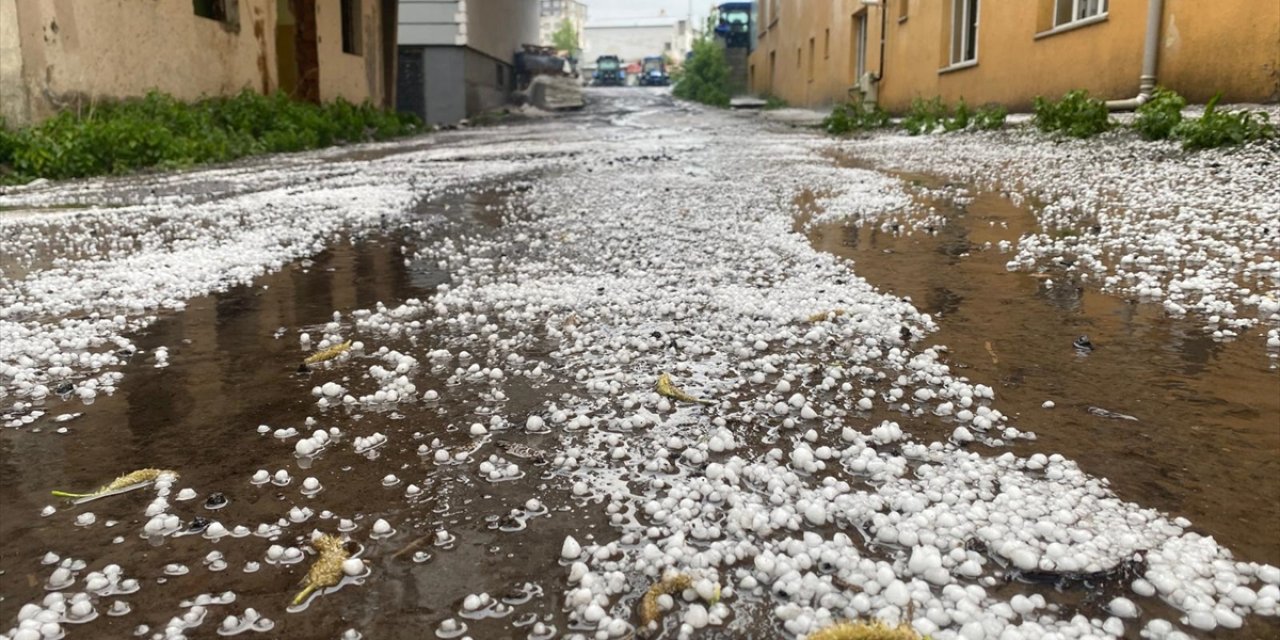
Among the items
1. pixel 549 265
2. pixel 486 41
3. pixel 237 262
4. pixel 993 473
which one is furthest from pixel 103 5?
pixel 486 41

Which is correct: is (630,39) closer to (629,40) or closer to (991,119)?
(629,40)

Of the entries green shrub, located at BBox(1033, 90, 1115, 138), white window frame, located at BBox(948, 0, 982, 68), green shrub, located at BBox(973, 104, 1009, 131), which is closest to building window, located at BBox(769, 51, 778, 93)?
white window frame, located at BBox(948, 0, 982, 68)

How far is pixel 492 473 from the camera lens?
4.29 ft

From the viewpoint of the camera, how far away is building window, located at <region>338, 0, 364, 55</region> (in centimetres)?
1312

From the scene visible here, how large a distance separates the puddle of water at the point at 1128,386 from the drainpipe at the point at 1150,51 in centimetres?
459

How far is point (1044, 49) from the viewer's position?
7.84m

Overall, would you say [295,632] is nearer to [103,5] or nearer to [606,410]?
[606,410]

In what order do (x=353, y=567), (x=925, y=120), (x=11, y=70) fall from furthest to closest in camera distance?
(x=925, y=120) < (x=11, y=70) < (x=353, y=567)

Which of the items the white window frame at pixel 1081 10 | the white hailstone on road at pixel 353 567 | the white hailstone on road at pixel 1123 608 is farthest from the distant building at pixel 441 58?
the white hailstone on road at pixel 1123 608

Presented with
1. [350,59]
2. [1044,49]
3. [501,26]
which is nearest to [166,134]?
[350,59]

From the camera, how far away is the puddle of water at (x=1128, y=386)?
3.82 ft

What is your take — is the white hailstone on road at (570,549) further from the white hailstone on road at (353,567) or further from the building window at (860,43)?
the building window at (860,43)

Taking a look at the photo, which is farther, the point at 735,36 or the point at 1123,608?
the point at 735,36

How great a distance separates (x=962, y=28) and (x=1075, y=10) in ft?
8.76
